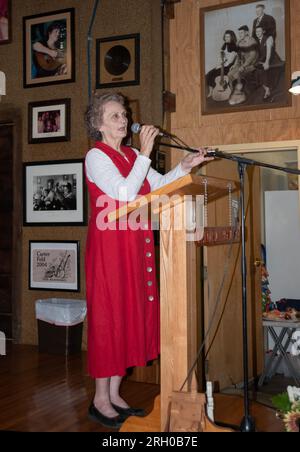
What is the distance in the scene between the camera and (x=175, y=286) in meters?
1.82

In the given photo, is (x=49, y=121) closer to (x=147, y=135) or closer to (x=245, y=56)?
(x=245, y=56)

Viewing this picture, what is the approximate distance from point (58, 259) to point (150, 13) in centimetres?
213

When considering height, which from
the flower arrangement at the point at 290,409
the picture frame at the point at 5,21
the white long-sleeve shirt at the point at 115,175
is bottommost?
the flower arrangement at the point at 290,409

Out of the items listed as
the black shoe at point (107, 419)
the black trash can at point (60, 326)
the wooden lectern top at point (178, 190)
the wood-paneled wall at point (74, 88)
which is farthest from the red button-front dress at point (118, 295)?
the black trash can at point (60, 326)

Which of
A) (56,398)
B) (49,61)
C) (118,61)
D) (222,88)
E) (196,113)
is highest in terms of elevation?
(49,61)

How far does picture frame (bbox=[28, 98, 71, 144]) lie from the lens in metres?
4.23

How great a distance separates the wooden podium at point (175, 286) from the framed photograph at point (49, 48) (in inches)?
109

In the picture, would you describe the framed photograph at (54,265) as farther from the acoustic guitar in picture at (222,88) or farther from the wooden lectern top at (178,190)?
the wooden lectern top at (178,190)

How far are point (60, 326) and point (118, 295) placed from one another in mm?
1856

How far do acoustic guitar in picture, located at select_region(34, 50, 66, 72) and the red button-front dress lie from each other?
7.51 feet

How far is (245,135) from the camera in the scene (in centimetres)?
328

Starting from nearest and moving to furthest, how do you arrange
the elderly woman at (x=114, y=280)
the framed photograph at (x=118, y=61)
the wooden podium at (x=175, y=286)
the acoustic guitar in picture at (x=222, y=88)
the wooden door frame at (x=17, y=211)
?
the wooden podium at (x=175, y=286) → the elderly woman at (x=114, y=280) → the acoustic guitar in picture at (x=222, y=88) → the framed photograph at (x=118, y=61) → the wooden door frame at (x=17, y=211)

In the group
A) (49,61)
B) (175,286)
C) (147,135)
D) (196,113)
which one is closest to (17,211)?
(49,61)

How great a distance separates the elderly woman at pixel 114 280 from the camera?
2230mm
